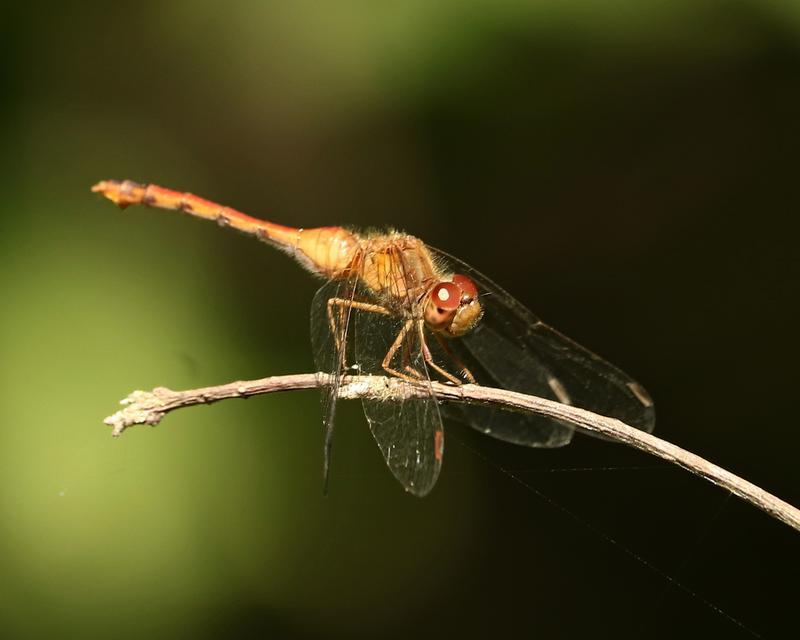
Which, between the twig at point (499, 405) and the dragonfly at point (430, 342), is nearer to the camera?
the twig at point (499, 405)

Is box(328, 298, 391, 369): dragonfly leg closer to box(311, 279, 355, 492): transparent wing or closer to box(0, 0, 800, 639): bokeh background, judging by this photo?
box(311, 279, 355, 492): transparent wing

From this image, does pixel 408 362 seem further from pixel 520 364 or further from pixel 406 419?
pixel 520 364

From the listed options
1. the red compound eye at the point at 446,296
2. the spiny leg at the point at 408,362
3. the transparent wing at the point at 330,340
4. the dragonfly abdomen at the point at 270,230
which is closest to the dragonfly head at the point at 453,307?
the red compound eye at the point at 446,296

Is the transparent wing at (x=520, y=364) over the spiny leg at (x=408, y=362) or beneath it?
beneath

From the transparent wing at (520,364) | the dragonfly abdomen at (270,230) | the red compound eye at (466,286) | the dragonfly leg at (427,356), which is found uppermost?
the dragonfly abdomen at (270,230)

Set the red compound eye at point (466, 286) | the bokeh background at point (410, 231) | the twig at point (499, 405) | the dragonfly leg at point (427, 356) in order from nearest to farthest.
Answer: the twig at point (499, 405)
the dragonfly leg at point (427, 356)
the red compound eye at point (466, 286)
the bokeh background at point (410, 231)

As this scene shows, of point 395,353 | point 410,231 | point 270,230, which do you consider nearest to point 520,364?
point 395,353

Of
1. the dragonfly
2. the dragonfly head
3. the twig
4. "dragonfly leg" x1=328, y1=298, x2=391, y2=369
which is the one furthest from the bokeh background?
the twig

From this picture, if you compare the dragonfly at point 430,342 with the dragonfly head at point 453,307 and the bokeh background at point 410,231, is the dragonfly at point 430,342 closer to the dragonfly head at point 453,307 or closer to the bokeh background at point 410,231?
the dragonfly head at point 453,307

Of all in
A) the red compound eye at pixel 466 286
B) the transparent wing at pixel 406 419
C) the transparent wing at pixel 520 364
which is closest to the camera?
the transparent wing at pixel 406 419

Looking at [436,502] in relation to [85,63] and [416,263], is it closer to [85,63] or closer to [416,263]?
[416,263]
